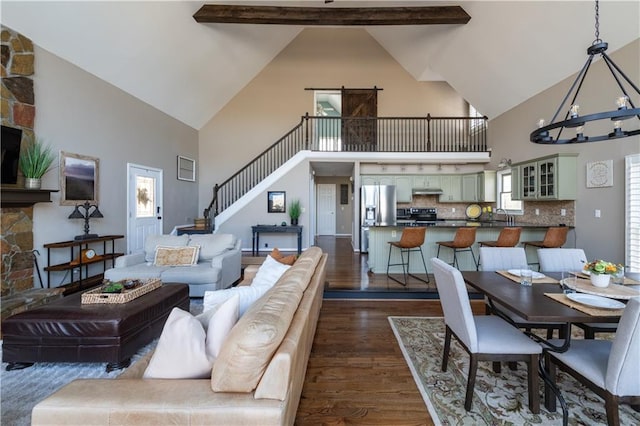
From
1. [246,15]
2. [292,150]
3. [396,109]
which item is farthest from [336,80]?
[246,15]

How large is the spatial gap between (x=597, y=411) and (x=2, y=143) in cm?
611

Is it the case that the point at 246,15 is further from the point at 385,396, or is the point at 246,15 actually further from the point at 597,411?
the point at 597,411

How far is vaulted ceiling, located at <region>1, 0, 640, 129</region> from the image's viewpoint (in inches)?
155

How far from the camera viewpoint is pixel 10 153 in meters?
3.45

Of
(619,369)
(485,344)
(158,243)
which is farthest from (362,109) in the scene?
(619,369)

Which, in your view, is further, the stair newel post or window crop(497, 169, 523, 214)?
the stair newel post

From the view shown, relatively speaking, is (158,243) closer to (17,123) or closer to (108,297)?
(108,297)

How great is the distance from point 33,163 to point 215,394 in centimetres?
426

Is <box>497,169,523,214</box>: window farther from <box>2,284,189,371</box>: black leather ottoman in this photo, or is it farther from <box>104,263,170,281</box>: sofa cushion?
<box>2,284,189,371</box>: black leather ottoman

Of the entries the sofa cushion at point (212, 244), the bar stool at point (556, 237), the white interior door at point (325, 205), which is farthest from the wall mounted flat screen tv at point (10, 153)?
the white interior door at point (325, 205)

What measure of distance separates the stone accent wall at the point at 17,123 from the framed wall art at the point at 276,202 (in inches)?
176

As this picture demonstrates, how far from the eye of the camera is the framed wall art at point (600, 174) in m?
4.20

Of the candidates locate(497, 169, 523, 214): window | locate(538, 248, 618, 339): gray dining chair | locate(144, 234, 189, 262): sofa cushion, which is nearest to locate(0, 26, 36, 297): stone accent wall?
locate(144, 234, 189, 262): sofa cushion

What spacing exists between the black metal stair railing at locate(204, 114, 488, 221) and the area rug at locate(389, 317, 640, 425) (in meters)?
6.37
